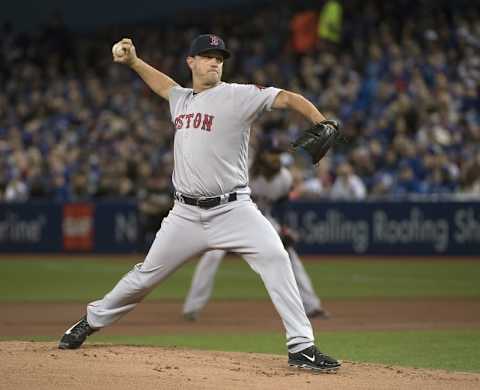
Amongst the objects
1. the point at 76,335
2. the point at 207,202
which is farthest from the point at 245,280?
the point at 207,202

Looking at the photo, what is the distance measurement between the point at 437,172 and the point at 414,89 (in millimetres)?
2423

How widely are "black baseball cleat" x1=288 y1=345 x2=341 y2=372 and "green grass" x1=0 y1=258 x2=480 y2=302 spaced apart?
706 centimetres

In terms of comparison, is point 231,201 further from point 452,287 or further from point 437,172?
point 437,172

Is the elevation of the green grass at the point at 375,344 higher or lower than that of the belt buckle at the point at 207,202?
lower

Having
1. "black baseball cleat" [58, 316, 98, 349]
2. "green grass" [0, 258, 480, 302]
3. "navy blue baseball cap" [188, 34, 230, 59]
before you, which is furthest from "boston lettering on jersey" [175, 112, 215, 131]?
"green grass" [0, 258, 480, 302]

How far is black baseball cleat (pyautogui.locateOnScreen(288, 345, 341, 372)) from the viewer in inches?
264

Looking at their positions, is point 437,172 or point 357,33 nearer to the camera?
point 437,172

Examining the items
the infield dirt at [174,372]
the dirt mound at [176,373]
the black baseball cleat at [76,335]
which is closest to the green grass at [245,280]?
the infield dirt at [174,372]

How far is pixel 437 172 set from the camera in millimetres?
20156

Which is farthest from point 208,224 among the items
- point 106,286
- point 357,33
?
point 357,33

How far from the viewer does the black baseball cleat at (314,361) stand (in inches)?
264

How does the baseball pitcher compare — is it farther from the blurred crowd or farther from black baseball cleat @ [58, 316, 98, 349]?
the blurred crowd

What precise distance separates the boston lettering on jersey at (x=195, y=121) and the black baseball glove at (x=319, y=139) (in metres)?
0.66

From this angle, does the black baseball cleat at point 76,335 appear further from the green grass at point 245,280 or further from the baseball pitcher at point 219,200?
the green grass at point 245,280
